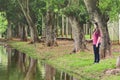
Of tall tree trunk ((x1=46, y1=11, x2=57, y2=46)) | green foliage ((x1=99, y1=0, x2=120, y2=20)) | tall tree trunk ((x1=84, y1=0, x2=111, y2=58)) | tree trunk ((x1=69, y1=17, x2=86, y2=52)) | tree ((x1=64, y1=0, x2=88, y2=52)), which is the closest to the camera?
tall tree trunk ((x1=84, y1=0, x2=111, y2=58))

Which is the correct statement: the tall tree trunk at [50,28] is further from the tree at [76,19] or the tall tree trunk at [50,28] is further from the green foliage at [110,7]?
the green foliage at [110,7]

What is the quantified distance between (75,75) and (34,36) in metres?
29.6

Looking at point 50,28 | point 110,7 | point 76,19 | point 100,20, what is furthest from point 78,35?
point 50,28

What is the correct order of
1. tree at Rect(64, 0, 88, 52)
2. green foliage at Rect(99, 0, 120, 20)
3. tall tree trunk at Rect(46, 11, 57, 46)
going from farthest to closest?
tall tree trunk at Rect(46, 11, 57, 46)
tree at Rect(64, 0, 88, 52)
green foliage at Rect(99, 0, 120, 20)

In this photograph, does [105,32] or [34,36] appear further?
[34,36]

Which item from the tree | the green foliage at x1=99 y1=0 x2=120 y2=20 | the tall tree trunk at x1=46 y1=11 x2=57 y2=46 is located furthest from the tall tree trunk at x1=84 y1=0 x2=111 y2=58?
the tall tree trunk at x1=46 y1=11 x2=57 y2=46

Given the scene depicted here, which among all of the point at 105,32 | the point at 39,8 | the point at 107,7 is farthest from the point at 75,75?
the point at 39,8

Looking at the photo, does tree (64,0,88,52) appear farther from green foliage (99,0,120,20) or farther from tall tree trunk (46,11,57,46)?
tall tree trunk (46,11,57,46)

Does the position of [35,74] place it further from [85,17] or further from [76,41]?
[85,17]

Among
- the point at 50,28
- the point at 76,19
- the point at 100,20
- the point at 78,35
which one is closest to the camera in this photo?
the point at 100,20

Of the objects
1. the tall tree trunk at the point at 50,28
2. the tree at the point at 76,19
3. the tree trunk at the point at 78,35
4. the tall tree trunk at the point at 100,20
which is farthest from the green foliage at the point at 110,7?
the tall tree trunk at the point at 50,28

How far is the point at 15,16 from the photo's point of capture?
190 ft

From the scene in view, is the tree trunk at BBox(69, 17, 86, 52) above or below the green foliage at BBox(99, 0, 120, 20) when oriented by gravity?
below

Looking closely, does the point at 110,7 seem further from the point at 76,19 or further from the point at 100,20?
the point at 76,19
